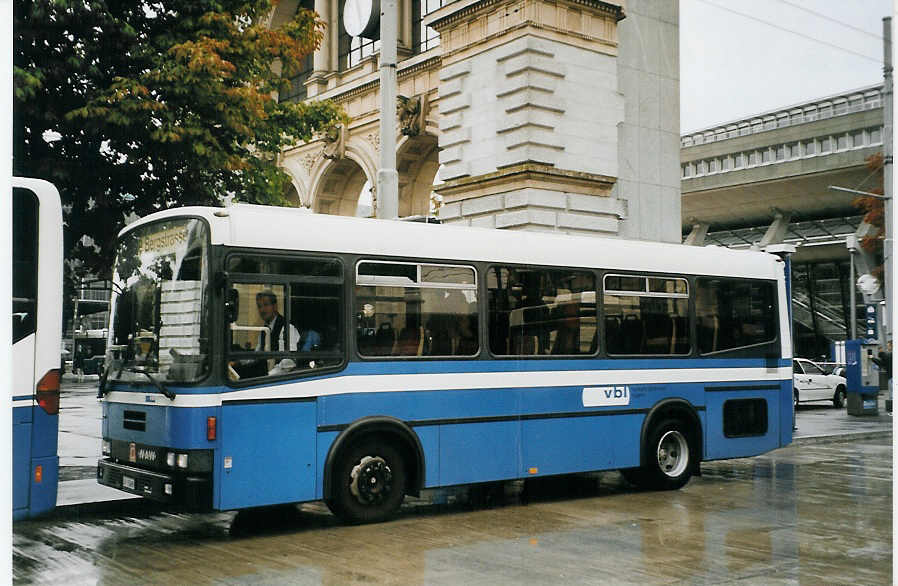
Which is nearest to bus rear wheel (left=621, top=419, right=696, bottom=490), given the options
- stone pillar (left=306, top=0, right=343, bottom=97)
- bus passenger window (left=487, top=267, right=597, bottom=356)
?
bus passenger window (left=487, top=267, right=597, bottom=356)

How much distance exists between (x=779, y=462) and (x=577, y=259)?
6.00m

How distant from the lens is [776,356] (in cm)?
1319

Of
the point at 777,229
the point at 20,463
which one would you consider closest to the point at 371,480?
the point at 20,463

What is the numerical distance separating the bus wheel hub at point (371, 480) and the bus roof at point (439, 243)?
1.94 metres

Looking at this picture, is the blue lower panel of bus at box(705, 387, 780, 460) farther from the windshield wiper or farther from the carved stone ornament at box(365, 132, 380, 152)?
the carved stone ornament at box(365, 132, 380, 152)

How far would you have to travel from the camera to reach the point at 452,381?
33.3 ft

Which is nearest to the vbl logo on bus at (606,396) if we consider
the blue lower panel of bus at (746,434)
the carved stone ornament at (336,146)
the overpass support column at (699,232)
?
the blue lower panel of bus at (746,434)

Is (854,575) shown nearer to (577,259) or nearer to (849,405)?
(577,259)

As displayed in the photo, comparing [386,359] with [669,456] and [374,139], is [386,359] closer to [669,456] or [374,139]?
[669,456]

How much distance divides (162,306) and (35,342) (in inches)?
59.3

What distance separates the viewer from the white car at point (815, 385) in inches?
1163

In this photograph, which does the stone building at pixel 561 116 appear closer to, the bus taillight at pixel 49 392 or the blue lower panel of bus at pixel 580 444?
the blue lower panel of bus at pixel 580 444

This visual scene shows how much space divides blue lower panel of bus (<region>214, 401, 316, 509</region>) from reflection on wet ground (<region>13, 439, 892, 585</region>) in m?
0.40

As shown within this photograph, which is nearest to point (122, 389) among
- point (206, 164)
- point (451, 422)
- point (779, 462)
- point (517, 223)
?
point (451, 422)
